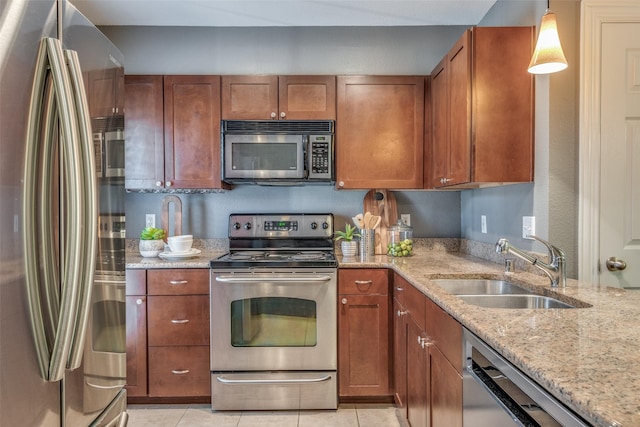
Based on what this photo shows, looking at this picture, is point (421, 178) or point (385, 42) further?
point (385, 42)

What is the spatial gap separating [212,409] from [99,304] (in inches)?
63.7

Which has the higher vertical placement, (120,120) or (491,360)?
(120,120)

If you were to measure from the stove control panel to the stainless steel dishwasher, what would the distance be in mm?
1739

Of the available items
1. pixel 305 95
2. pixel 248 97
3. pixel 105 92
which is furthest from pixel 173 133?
pixel 105 92

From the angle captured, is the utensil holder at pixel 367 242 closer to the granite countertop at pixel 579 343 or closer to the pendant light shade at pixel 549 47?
the granite countertop at pixel 579 343

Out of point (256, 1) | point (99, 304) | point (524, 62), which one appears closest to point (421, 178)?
point (524, 62)

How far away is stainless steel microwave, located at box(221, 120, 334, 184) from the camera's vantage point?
262 centimetres

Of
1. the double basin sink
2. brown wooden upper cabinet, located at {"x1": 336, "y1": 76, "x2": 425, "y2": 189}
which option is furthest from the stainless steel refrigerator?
brown wooden upper cabinet, located at {"x1": 336, "y1": 76, "x2": 425, "y2": 189}

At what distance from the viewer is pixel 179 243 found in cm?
269

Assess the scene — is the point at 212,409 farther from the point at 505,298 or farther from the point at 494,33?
the point at 494,33

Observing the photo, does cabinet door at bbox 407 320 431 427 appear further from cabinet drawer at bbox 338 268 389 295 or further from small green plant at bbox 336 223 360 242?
small green plant at bbox 336 223 360 242

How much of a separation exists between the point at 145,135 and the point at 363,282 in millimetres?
1749

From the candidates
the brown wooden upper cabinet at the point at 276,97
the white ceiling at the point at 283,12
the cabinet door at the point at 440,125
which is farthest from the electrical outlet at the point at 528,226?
the white ceiling at the point at 283,12

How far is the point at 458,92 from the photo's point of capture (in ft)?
6.96
